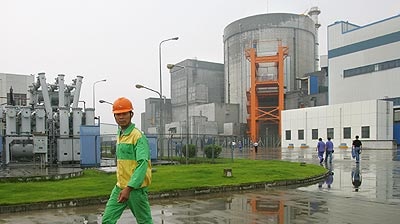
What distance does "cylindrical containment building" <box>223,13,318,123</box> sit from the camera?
81.3 meters

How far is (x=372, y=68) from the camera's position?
61.2m

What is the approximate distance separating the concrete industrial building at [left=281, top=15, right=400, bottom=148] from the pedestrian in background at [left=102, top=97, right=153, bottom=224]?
5311 centimetres

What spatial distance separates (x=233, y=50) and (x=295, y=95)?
723 inches

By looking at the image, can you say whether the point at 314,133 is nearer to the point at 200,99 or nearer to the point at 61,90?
the point at 200,99

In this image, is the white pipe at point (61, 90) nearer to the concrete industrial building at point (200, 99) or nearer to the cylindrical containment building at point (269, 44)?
the concrete industrial building at point (200, 99)

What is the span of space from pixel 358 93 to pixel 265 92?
1718 cm

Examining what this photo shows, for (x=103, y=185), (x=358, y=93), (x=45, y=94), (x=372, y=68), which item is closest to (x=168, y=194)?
(x=103, y=185)

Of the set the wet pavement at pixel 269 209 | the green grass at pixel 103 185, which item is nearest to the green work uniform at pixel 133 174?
the wet pavement at pixel 269 209

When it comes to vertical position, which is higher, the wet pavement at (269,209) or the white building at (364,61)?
the white building at (364,61)

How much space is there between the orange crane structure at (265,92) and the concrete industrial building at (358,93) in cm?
593

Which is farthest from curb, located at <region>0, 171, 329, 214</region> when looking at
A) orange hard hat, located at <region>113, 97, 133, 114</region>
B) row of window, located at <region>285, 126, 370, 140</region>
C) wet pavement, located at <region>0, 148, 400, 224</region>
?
row of window, located at <region>285, 126, 370, 140</region>

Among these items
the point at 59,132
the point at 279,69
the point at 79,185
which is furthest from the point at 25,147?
the point at 279,69

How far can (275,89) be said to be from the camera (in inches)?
2911

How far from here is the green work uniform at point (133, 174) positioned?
14.6 feet
